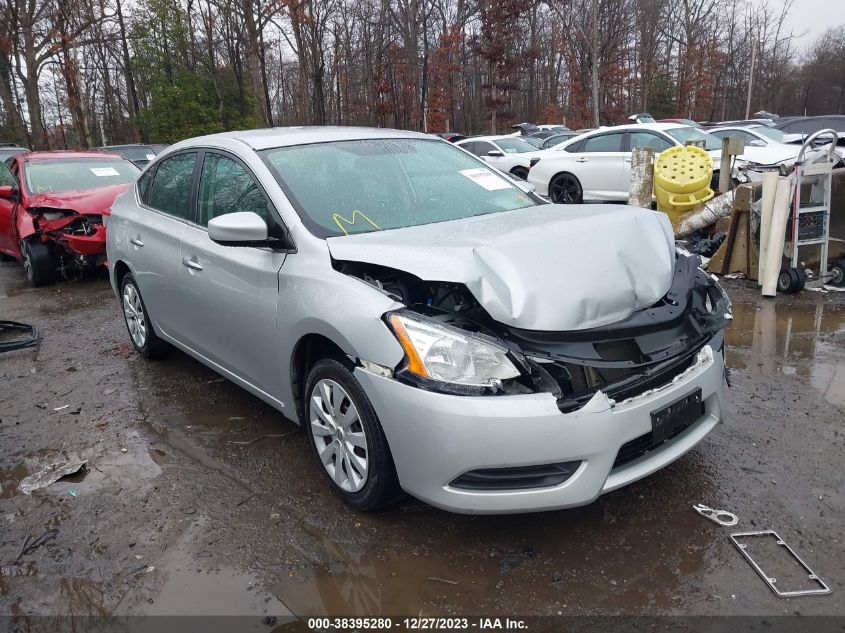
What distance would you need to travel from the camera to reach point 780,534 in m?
2.71

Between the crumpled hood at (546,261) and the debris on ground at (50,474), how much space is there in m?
1.97

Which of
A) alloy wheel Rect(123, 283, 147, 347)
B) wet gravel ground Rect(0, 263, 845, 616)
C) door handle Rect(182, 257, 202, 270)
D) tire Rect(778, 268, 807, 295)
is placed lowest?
wet gravel ground Rect(0, 263, 845, 616)

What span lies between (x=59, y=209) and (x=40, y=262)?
781 millimetres

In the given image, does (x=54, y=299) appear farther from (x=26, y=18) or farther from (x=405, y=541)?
(x=26, y=18)

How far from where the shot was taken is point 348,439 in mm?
2879

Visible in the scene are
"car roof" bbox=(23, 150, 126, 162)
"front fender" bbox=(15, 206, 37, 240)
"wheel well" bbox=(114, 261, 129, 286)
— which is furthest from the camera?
"car roof" bbox=(23, 150, 126, 162)

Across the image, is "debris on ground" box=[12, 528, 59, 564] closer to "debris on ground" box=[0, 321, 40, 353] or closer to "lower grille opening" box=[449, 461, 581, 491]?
"lower grille opening" box=[449, 461, 581, 491]

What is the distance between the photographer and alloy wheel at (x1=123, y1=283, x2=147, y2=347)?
16.4 feet

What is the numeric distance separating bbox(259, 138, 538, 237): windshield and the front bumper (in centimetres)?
107

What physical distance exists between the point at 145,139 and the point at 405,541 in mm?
27327

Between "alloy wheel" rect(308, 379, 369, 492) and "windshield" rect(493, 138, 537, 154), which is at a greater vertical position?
"windshield" rect(493, 138, 537, 154)

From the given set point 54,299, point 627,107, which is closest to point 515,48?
point 627,107

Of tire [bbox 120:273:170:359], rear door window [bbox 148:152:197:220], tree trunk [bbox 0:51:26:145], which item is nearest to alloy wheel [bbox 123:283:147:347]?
tire [bbox 120:273:170:359]

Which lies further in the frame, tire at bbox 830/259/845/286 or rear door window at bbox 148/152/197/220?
tire at bbox 830/259/845/286
